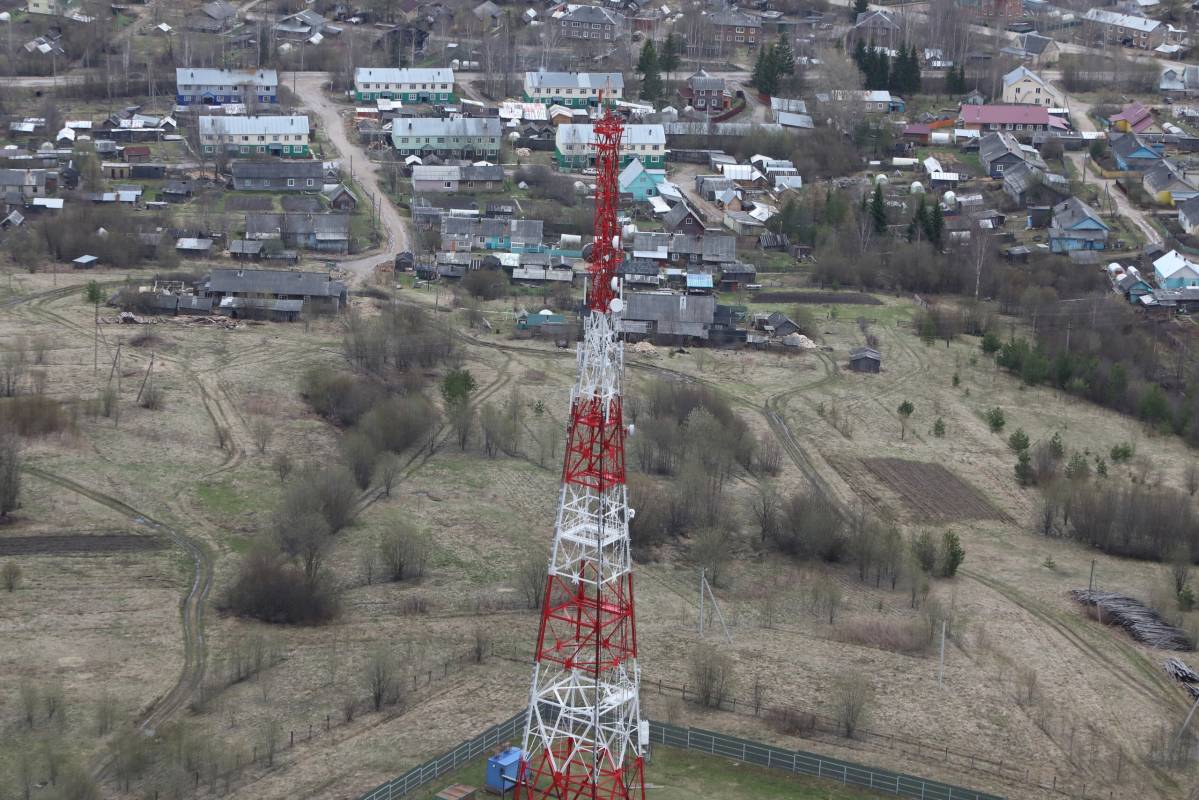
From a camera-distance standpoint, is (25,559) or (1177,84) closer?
(25,559)

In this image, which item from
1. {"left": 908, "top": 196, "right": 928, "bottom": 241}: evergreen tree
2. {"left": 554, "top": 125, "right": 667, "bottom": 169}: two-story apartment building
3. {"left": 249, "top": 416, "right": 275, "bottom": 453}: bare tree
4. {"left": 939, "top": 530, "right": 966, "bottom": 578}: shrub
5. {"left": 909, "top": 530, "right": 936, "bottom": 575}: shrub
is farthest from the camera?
{"left": 554, "top": 125, "right": 667, "bottom": 169}: two-story apartment building

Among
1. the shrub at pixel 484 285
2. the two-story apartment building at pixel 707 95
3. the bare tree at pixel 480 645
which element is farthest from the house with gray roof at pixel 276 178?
the bare tree at pixel 480 645

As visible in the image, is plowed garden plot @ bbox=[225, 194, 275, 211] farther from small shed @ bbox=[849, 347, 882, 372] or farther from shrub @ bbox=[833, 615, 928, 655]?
shrub @ bbox=[833, 615, 928, 655]

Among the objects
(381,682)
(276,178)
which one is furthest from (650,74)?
(381,682)

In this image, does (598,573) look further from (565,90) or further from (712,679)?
(565,90)

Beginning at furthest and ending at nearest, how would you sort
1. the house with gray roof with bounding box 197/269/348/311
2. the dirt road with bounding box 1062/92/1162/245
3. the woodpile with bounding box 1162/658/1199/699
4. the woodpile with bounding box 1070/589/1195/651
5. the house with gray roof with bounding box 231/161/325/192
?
the house with gray roof with bounding box 231/161/325/192, the dirt road with bounding box 1062/92/1162/245, the house with gray roof with bounding box 197/269/348/311, the woodpile with bounding box 1070/589/1195/651, the woodpile with bounding box 1162/658/1199/699

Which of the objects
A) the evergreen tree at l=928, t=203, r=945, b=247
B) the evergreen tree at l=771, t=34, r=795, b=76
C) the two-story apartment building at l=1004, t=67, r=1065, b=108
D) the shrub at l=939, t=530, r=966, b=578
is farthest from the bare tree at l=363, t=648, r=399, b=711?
the two-story apartment building at l=1004, t=67, r=1065, b=108

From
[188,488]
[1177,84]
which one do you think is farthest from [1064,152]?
[188,488]

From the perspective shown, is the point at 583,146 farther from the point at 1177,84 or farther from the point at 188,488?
the point at 188,488
